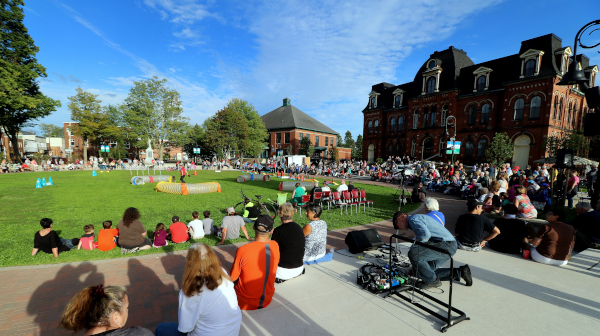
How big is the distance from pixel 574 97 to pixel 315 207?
38480mm

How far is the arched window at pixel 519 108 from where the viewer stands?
26.6m

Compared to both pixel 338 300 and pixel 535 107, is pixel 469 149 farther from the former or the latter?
pixel 338 300

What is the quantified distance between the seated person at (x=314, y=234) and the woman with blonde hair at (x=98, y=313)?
346cm

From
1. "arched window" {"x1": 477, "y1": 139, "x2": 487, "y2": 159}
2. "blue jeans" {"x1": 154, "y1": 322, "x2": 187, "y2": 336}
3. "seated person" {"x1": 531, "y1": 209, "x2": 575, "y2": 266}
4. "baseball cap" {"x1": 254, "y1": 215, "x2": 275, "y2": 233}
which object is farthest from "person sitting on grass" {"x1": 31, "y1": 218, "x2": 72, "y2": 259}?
"arched window" {"x1": 477, "y1": 139, "x2": 487, "y2": 159}

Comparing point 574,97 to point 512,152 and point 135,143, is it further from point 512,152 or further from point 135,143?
point 135,143

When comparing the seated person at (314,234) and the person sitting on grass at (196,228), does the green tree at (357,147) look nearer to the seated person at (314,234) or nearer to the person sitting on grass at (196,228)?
the person sitting on grass at (196,228)

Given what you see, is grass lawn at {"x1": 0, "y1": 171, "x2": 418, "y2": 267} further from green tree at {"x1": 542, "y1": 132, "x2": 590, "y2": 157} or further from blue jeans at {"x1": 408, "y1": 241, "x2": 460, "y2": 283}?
green tree at {"x1": 542, "y1": 132, "x2": 590, "y2": 157}

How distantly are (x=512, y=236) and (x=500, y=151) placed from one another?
24468mm

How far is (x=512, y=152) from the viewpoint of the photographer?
82.7 ft

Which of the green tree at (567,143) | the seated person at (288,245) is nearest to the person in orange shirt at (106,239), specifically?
the seated person at (288,245)

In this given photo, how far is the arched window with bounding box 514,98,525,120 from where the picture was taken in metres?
26.6

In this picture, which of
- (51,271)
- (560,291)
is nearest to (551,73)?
(560,291)

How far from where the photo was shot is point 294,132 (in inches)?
2232

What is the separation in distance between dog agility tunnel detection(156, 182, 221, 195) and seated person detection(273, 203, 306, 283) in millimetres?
12184
